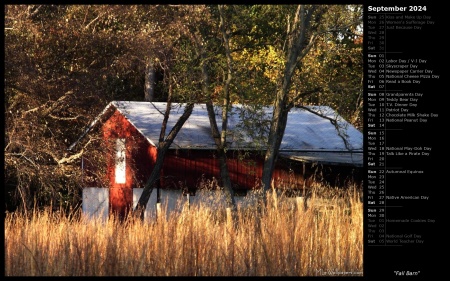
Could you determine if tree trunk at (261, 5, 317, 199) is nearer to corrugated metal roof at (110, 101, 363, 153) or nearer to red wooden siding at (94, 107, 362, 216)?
corrugated metal roof at (110, 101, 363, 153)

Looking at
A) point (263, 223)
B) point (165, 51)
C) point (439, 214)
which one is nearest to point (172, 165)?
point (165, 51)

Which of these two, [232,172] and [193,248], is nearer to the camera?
[193,248]

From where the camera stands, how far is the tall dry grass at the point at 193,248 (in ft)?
33.9

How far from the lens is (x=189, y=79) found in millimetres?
22016

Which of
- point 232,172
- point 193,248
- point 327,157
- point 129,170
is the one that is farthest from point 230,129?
point 193,248

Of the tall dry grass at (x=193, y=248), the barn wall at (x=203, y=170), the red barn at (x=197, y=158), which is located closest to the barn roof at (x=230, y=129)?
the red barn at (x=197, y=158)

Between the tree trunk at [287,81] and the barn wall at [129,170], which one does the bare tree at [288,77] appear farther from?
the barn wall at [129,170]

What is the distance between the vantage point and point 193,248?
10.5m

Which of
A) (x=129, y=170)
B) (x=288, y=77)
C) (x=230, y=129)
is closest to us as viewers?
(x=288, y=77)

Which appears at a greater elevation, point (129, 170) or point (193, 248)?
point (129, 170)

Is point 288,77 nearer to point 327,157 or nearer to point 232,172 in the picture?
point 327,157

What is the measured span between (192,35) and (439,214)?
12.5 m

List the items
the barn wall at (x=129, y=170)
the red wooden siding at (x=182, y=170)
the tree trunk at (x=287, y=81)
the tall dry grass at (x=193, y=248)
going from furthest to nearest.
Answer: the red wooden siding at (x=182, y=170) → the barn wall at (x=129, y=170) → the tree trunk at (x=287, y=81) → the tall dry grass at (x=193, y=248)

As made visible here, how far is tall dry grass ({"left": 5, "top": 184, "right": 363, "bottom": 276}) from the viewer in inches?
407
